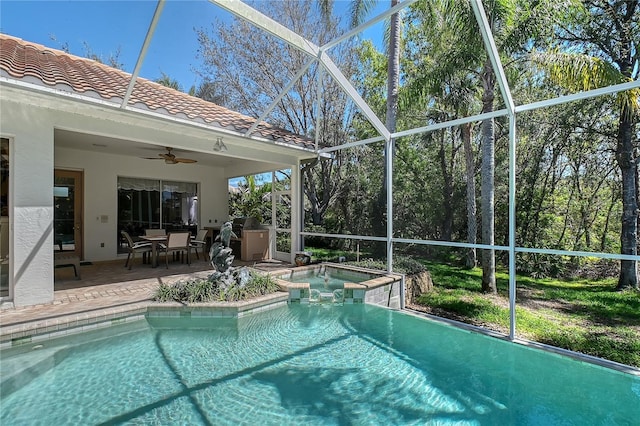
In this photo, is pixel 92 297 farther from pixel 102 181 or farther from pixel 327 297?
pixel 102 181

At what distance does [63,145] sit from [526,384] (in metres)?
12.2

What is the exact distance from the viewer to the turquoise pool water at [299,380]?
3391 mm

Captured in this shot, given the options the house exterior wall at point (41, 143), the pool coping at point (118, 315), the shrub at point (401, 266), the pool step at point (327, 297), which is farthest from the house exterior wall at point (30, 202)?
the shrub at point (401, 266)

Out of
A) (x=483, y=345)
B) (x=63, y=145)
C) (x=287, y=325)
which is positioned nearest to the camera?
(x=483, y=345)

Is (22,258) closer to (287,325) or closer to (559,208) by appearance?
(287,325)

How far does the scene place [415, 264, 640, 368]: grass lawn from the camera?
19.3ft

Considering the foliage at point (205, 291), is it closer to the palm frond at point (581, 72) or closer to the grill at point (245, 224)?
the grill at point (245, 224)

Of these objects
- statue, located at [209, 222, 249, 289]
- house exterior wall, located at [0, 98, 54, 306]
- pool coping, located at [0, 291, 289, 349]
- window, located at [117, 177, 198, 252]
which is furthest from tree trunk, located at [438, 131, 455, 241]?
house exterior wall, located at [0, 98, 54, 306]

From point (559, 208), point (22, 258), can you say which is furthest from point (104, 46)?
point (559, 208)

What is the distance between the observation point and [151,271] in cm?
880

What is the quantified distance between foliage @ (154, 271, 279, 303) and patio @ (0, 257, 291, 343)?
344mm

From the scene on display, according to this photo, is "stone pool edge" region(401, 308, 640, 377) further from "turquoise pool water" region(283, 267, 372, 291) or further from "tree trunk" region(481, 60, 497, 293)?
"tree trunk" region(481, 60, 497, 293)

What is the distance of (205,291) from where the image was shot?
251 inches

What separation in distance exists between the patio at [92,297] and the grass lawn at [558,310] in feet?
17.5
